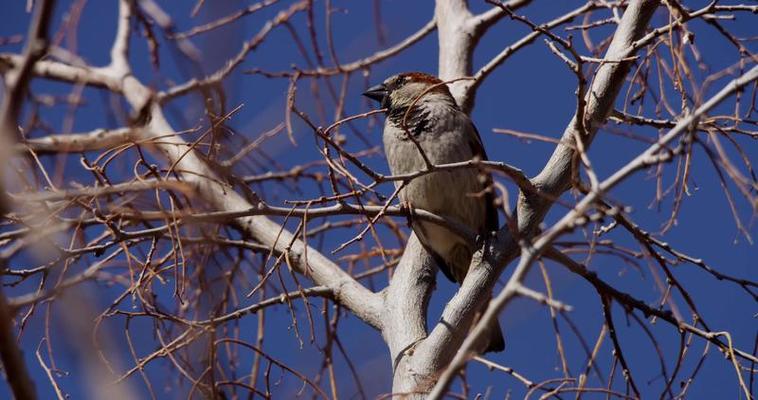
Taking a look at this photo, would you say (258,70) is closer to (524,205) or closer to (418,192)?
(418,192)

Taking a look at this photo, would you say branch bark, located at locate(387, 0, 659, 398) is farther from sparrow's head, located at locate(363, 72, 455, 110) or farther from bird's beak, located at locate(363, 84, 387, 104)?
bird's beak, located at locate(363, 84, 387, 104)

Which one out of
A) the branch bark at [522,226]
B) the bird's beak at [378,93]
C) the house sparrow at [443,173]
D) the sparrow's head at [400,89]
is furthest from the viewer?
the bird's beak at [378,93]

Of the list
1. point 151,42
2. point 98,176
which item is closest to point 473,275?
point 98,176

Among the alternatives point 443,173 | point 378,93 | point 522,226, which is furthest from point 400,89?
point 522,226

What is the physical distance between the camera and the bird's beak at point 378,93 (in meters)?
4.58

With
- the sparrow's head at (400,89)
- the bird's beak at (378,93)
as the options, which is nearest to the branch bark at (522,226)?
the sparrow's head at (400,89)

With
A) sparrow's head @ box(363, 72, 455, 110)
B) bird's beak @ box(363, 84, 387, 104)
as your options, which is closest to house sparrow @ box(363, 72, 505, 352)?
sparrow's head @ box(363, 72, 455, 110)

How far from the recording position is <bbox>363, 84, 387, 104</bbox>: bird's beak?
4582mm

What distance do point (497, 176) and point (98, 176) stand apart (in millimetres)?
1097

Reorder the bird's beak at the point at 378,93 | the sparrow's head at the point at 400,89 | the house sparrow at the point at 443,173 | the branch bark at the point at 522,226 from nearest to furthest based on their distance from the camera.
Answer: the branch bark at the point at 522,226
the house sparrow at the point at 443,173
the sparrow's head at the point at 400,89
the bird's beak at the point at 378,93

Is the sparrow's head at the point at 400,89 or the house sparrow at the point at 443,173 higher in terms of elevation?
the sparrow's head at the point at 400,89

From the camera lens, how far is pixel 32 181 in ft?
9.55

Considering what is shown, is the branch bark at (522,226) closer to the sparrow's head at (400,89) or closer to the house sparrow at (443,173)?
the house sparrow at (443,173)

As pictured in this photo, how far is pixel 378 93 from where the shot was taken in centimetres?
459
